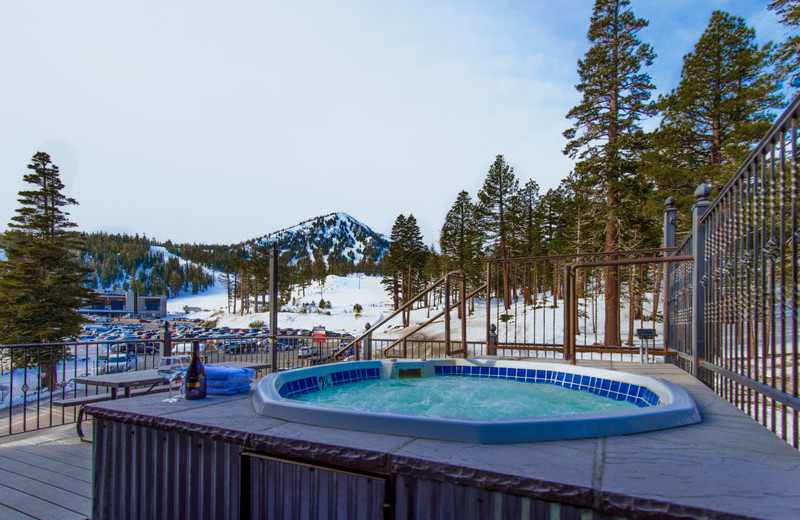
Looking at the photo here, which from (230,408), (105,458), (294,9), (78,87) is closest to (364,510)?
(230,408)

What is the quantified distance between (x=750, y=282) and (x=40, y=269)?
24.0m

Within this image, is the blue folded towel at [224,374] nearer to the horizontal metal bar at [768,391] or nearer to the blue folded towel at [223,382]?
the blue folded towel at [223,382]

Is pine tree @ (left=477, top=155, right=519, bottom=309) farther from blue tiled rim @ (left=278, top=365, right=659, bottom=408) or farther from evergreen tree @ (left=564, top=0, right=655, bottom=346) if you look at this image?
blue tiled rim @ (left=278, top=365, right=659, bottom=408)

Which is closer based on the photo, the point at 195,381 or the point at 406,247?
the point at 195,381

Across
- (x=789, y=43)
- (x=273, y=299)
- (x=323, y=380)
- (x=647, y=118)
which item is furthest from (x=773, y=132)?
(x=647, y=118)

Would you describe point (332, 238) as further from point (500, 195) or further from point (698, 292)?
point (698, 292)

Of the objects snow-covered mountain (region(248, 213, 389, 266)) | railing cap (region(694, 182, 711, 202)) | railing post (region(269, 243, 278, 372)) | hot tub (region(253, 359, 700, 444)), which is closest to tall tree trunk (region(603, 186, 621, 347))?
railing cap (region(694, 182, 711, 202))

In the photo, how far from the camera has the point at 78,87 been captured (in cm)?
645

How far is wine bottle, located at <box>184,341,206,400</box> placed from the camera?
221cm

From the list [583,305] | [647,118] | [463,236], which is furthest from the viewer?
[463,236]

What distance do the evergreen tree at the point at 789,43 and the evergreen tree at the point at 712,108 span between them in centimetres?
179

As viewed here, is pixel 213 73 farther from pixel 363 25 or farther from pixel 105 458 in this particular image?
pixel 105 458

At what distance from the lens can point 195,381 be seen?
2229mm

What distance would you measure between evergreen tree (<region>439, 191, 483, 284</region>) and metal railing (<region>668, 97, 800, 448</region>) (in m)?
23.5
